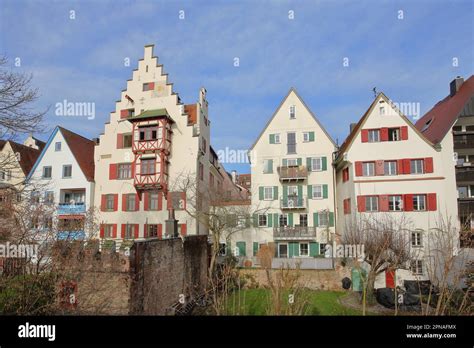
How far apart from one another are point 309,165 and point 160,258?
731 inches

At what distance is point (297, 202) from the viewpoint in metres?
27.4

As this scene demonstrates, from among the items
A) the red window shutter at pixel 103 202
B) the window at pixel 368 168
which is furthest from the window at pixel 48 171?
the window at pixel 368 168

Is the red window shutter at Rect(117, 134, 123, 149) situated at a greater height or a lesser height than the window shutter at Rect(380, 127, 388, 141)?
greater

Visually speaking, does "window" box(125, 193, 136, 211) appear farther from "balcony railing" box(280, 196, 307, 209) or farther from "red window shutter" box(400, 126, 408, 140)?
"red window shutter" box(400, 126, 408, 140)

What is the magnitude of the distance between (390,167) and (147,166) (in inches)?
766

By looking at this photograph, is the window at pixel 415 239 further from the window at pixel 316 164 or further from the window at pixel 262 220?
the window at pixel 262 220

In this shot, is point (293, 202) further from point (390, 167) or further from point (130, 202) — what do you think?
point (130, 202)

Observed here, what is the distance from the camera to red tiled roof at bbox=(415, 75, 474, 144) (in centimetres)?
2414

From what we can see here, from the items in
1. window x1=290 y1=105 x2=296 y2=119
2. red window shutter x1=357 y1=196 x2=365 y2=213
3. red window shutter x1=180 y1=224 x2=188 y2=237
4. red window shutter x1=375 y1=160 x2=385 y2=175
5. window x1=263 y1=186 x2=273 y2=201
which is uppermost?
window x1=290 y1=105 x2=296 y2=119

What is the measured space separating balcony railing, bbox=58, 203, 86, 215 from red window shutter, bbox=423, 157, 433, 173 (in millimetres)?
27294

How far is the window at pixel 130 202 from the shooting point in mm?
27203

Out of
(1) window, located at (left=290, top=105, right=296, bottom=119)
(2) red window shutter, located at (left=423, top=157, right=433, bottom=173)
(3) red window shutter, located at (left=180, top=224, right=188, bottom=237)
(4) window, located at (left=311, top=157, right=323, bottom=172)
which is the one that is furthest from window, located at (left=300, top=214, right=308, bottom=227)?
(3) red window shutter, located at (left=180, top=224, right=188, bottom=237)

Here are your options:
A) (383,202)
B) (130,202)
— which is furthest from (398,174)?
(130,202)

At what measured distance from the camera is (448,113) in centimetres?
2572
